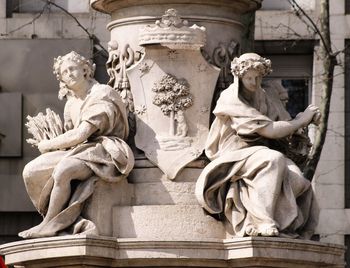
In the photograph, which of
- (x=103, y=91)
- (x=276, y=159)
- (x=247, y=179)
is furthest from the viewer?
(x=103, y=91)

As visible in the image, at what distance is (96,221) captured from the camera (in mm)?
22766

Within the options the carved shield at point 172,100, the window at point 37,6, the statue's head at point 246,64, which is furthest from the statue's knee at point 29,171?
the window at point 37,6

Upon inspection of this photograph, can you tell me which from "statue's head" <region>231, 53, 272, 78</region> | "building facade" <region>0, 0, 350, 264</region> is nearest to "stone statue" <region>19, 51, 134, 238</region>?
"statue's head" <region>231, 53, 272, 78</region>

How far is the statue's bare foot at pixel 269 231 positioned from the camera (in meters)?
22.3

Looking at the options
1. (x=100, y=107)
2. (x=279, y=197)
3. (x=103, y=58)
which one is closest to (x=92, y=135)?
(x=100, y=107)

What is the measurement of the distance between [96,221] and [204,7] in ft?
7.22

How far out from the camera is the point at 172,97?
76.6 feet

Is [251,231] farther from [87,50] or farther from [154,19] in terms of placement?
[87,50]

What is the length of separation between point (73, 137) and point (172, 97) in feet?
3.30

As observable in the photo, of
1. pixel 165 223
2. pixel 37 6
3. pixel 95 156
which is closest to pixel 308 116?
pixel 165 223

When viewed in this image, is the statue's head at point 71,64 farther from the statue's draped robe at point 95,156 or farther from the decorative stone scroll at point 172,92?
the decorative stone scroll at point 172,92

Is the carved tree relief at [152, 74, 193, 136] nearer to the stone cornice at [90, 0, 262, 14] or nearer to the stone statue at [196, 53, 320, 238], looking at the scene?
the stone statue at [196, 53, 320, 238]

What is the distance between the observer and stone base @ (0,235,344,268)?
22.2 m

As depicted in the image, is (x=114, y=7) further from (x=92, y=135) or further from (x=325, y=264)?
(x=325, y=264)
